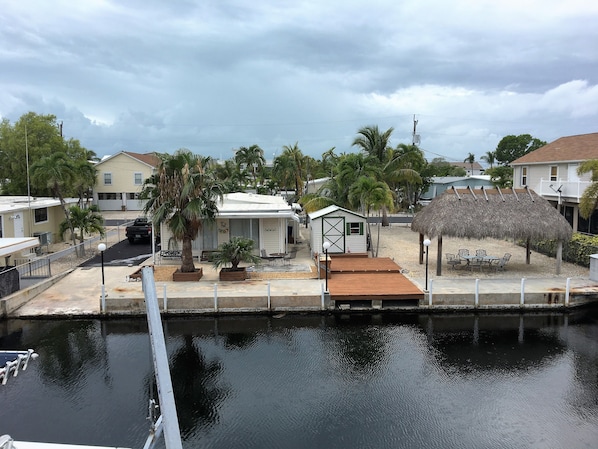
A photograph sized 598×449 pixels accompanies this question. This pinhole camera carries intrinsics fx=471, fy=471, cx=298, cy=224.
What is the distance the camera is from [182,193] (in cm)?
1852

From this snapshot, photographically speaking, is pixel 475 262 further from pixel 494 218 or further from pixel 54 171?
pixel 54 171

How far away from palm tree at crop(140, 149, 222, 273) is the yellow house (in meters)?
31.0

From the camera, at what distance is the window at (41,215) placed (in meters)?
26.3

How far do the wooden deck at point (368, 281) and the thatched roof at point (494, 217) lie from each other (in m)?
2.51

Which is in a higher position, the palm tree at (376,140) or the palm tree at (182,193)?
the palm tree at (376,140)

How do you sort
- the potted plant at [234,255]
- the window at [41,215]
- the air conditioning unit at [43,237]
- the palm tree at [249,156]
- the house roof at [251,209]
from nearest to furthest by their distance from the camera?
the potted plant at [234,255] < the house roof at [251,209] < the air conditioning unit at [43,237] < the window at [41,215] < the palm tree at [249,156]

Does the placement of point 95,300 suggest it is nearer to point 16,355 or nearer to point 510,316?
point 16,355

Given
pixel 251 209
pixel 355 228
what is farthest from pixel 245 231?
pixel 355 228

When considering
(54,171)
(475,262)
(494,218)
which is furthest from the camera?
(54,171)

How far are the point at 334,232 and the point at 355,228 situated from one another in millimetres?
1111

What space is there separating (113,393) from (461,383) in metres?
8.64

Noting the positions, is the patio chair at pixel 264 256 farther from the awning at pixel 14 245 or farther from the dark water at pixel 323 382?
the awning at pixel 14 245

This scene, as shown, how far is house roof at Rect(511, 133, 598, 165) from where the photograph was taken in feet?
89.0

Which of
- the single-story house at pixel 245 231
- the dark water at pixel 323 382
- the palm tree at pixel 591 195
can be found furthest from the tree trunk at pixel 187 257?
the palm tree at pixel 591 195
